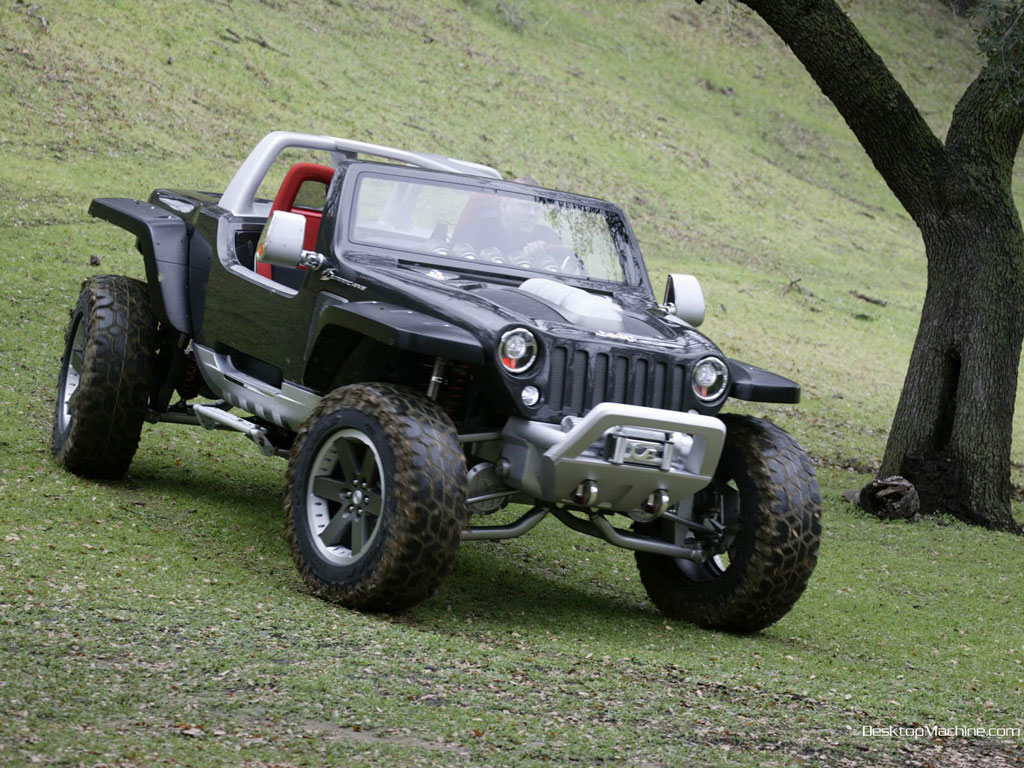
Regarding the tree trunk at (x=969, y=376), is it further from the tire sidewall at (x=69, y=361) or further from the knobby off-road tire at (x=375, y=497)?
the tire sidewall at (x=69, y=361)

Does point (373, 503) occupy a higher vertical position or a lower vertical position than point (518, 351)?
lower

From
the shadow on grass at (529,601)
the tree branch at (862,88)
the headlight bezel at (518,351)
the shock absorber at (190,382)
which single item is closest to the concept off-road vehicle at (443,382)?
the headlight bezel at (518,351)

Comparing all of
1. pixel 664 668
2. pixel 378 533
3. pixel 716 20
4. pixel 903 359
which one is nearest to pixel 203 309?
pixel 378 533

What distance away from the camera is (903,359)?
23406 millimetres

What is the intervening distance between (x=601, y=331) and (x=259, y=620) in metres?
2.12

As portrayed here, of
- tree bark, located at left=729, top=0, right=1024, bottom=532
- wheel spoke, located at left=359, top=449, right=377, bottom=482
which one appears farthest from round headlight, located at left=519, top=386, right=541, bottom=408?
tree bark, located at left=729, top=0, right=1024, bottom=532

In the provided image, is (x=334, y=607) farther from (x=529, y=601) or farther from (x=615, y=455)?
(x=615, y=455)

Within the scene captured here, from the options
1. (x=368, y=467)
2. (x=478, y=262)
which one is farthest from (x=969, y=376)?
(x=368, y=467)

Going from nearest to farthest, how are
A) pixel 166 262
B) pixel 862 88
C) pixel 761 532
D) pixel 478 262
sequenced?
pixel 761 532 → pixel 478 262 → pixel 166 262 → pixel 862 88

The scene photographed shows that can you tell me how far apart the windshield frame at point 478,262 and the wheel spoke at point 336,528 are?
1.54 metres

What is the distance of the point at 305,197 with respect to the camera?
8.82m

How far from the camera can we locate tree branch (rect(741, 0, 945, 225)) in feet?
→ 38.4

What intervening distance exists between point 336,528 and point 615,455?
140 centimetres

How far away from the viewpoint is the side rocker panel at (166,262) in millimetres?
8172
